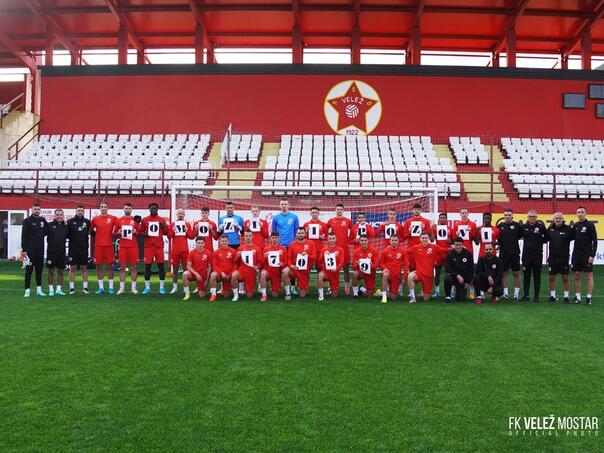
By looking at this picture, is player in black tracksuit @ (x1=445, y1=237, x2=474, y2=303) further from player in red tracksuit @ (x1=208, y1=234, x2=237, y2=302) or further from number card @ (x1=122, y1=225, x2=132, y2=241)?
number card @ (x1=122, y1=225, x2=132, y2=241)

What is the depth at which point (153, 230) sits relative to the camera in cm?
1133

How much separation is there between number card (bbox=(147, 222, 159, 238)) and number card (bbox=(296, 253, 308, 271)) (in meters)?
3.03

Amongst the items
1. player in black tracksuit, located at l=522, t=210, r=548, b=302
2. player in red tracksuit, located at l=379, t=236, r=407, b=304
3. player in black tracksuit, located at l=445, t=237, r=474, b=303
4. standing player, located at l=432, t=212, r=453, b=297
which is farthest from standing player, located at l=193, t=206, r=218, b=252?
player in black tracksuit, located at l=522, t=210, r=548, b=302

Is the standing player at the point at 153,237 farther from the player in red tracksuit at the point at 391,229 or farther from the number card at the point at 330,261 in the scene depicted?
the player in red tracksuit at the point at 391,229

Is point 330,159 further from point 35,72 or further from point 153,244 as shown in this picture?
point 35,72

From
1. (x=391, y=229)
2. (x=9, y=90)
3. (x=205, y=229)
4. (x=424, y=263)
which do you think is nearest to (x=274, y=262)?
→ (x=205, y=229)

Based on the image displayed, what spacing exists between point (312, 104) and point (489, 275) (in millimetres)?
15779

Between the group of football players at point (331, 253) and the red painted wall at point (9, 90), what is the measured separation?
86.1ft

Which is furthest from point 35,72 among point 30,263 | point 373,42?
point 30,263

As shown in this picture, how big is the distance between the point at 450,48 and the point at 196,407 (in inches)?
1125

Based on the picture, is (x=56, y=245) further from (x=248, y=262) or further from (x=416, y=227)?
(x=416, y=227)

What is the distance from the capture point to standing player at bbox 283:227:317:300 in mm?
10641

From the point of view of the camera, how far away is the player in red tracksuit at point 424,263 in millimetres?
10648

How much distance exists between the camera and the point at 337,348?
238 inches
